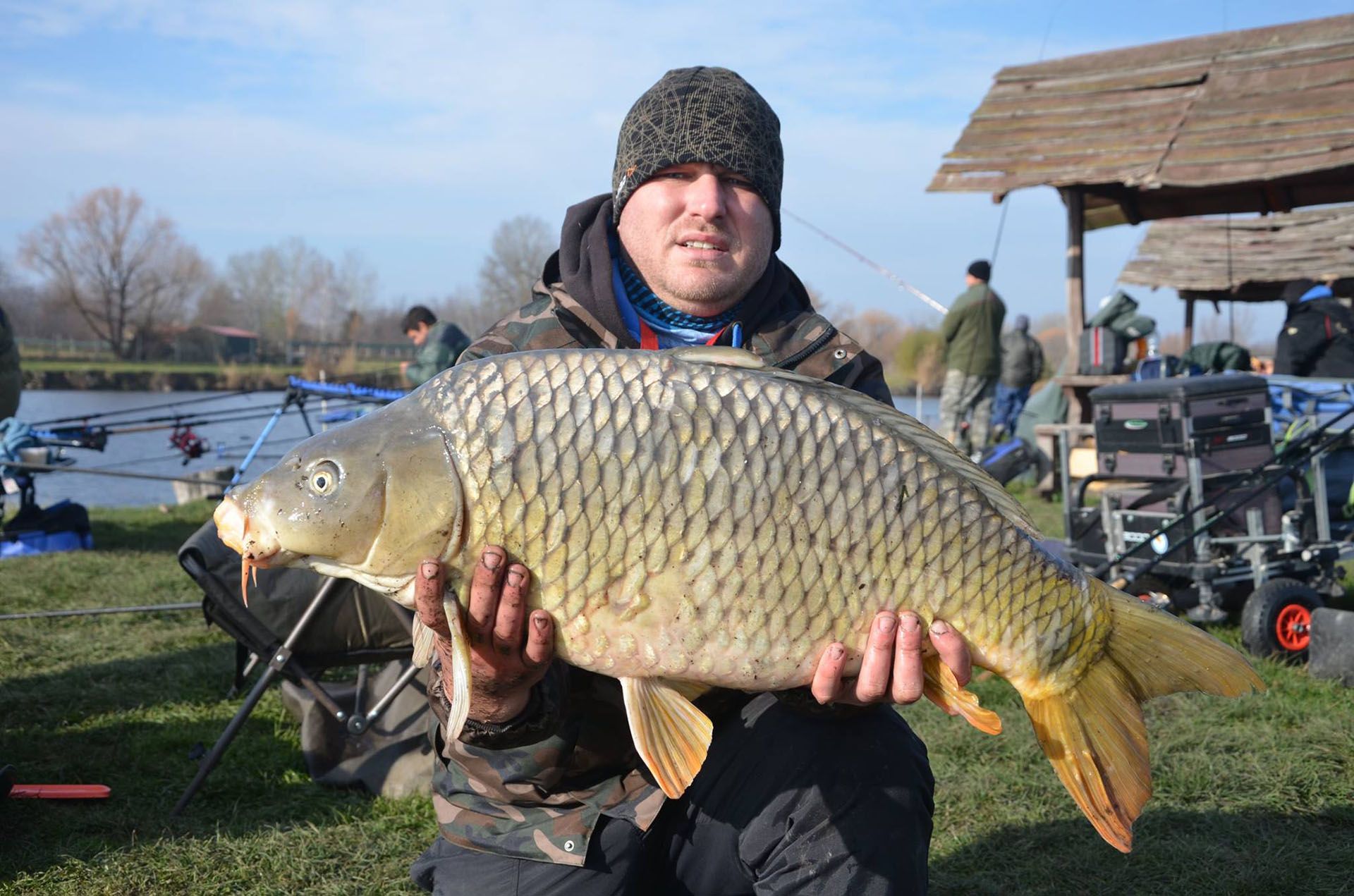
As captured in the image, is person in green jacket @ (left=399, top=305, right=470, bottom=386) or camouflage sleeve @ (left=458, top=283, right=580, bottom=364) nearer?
camouflage sleeve @ (left=458, top=283, right=580, bottom=364)

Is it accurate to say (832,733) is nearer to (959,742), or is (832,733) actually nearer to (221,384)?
(959,742)

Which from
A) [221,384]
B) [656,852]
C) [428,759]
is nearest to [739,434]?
[656,852]

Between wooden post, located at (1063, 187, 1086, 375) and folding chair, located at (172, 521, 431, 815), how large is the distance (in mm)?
6807

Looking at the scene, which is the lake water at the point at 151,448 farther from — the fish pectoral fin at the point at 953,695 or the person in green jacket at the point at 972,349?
the fish pectoral fin at the point at 953,695

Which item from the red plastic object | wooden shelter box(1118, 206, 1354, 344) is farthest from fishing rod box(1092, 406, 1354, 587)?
wooden shelter box(1118, 206, 1354, 344)

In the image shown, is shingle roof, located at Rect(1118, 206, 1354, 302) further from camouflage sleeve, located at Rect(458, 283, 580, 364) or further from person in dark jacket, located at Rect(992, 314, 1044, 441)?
camouflage sleeve, located at Rect(458, 283, 580, 364)

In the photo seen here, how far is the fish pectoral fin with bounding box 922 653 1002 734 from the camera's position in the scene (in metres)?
1.49

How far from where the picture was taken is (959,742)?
10.5 feet

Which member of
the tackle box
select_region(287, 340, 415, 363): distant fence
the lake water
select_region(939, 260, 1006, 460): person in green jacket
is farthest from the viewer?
select_region(287, 340, 415, 363): distant fence

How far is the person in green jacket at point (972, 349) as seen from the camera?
934 centimetres

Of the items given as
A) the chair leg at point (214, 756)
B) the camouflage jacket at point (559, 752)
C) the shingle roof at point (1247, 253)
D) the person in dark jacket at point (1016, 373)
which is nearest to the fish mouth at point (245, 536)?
the camouflage jacket at point (559, 752)

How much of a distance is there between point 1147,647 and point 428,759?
2079 mm


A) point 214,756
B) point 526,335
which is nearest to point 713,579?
point 526,335

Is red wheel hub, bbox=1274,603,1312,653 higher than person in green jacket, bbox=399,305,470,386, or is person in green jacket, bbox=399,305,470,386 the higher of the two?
person in green jacket, bbox=399,305,470,386
